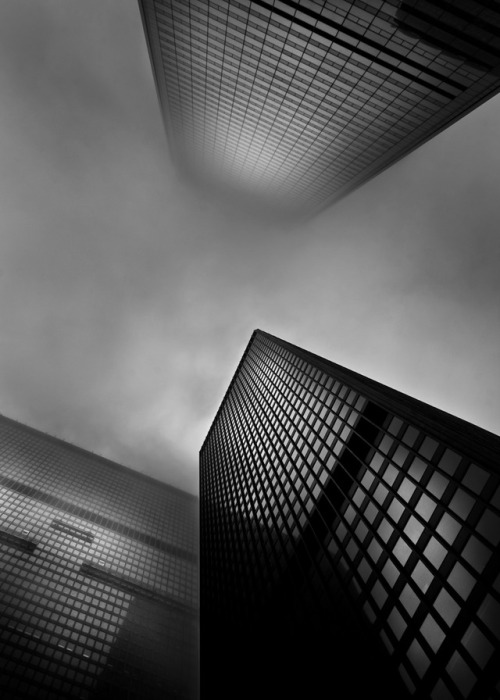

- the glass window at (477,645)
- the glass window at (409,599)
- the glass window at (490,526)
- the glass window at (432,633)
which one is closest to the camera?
the glass window at (477,645)

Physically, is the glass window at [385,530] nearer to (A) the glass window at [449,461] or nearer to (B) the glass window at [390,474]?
(B) the glass window at [390,474]

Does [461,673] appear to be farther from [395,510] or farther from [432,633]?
[395,510]

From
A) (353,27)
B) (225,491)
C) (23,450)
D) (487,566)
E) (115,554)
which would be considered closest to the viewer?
(487,566)

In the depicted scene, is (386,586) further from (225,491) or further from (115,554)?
(115,554)

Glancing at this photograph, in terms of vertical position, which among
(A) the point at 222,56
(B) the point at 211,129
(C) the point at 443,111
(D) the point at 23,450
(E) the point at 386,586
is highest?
(C) the point at 443,111

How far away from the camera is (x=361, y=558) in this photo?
2933 cm

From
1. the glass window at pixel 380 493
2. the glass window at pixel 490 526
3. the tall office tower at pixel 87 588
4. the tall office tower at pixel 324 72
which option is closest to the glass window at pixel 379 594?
the glass window at pixel 380 493

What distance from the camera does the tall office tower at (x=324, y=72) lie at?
5612 cm

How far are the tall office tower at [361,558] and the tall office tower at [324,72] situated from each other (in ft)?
142

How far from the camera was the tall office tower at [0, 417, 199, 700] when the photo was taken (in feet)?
306

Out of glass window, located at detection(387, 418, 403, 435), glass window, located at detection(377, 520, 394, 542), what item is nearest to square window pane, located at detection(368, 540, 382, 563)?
glass window, located at detection(377, 520, 394, 542)

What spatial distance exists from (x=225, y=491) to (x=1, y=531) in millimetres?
74044

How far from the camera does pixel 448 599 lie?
816 inches

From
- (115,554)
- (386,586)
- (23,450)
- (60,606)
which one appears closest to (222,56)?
(386,586)
